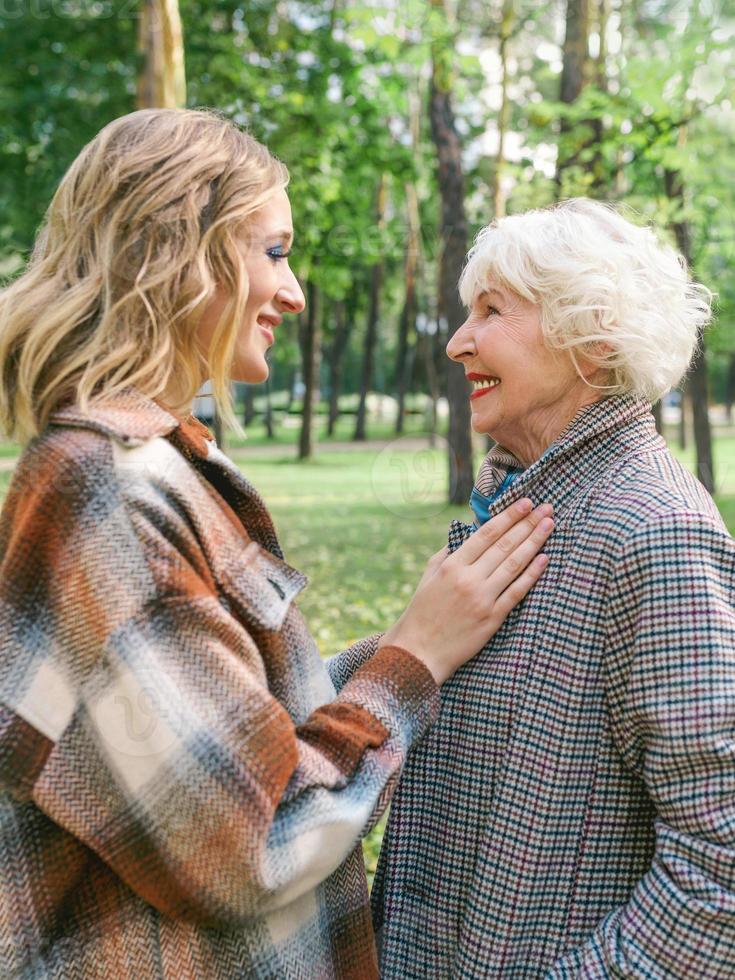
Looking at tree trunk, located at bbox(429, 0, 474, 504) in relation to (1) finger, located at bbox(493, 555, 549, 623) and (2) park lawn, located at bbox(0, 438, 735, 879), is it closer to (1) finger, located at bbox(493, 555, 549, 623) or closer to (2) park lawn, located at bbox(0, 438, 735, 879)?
(2) park lawn, located at bbox(0, 438, 735, 879)

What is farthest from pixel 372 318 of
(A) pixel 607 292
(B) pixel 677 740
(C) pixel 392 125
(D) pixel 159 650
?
(D) pixel 159 650

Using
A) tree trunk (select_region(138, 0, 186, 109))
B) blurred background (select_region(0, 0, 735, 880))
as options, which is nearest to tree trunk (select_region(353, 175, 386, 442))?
blurred background (select_region(0, 0, 735, 880))

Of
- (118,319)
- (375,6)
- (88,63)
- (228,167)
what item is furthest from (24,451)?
(88,63)

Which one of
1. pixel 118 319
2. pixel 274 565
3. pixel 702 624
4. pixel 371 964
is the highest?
pixel 118 319

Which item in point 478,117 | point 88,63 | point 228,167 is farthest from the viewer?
point 478,117

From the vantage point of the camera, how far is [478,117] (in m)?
23.8

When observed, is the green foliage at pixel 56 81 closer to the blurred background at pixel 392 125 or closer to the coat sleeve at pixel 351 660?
the blurred background at pixel 392 125

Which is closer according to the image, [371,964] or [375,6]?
[371,964]

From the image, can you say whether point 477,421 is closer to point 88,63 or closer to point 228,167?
point 228,167

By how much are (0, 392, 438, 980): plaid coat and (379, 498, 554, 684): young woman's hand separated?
0.29 m

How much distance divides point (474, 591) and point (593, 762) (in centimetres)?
37

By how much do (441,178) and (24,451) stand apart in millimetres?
13549

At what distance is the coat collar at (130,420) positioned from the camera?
4.82 feet

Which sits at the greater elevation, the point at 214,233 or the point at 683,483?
the point at 214,233
